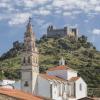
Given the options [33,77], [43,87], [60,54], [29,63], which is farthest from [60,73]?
[60,54]

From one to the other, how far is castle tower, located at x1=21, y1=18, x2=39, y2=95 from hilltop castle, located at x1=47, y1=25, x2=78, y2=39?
102 meters

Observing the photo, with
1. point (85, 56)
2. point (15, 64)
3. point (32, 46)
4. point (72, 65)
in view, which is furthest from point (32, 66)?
point (85, 56)

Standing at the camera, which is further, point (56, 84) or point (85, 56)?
point (85, 56)

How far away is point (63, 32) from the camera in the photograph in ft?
556

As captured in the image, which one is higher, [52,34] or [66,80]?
[52,34]

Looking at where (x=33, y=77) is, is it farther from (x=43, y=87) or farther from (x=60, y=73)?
(x=60, y=73)

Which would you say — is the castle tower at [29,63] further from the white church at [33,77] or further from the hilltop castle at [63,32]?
the hilltop castle at [63,32]

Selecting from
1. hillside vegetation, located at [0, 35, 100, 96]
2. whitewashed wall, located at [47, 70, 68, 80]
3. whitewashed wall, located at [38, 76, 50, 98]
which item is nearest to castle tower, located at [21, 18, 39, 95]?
whitewashed wall, located at [38, 76, 50, 98]

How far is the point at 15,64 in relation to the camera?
133000mm

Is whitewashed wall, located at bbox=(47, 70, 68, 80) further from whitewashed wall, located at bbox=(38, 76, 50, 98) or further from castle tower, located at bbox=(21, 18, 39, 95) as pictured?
castle tower, located at bbox=(21, 18, 39, 95)

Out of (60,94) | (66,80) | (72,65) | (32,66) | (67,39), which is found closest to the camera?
(32,66)

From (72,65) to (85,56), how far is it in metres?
26.5

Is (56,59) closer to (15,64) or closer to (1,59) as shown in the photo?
(15,64)

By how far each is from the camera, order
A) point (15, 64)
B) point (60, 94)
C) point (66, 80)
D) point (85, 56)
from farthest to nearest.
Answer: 1. point (85, 56)
2. point (15, 64)
3. point (66, 80)
4. point (60, 94)
